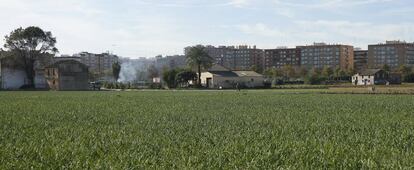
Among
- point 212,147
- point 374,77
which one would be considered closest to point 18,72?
point 374,77

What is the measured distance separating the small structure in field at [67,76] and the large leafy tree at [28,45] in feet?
12.8

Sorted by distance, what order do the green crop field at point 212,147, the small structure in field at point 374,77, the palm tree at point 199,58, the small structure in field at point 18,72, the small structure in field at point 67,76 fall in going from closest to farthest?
the green crop field at point 212,147
the small structure in field at point 18,72
the small structure in field at point 67,76
the palm tree at point 199,58
the small structure in field at point 374,77

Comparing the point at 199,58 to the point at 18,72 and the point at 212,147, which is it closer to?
the point at 18,72

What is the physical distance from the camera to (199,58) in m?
126

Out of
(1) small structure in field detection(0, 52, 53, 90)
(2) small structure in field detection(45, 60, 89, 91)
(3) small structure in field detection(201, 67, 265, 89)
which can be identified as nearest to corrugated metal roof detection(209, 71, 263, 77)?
(3) small structure in field detection(201, 67, 265, 89)

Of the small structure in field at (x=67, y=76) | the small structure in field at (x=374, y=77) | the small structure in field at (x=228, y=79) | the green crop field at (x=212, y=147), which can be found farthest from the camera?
the small structure in field at (x=374, y=77)

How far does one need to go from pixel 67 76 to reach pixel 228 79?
3716 centimetres

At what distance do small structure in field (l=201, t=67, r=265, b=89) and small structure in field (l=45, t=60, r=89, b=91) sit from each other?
28830 mm

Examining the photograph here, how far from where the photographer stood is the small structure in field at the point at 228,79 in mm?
124438

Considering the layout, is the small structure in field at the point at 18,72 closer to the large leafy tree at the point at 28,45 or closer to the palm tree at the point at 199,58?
the large leafy tree at the point at 28,45

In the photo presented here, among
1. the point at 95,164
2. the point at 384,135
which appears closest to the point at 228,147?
the point at 95,164

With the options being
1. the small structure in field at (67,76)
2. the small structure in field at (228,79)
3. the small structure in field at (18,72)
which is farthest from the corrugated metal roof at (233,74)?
the small structure in field at (18,72)

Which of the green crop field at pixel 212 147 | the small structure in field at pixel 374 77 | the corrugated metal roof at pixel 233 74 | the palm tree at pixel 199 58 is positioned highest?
the palm tree at pixel 199 58

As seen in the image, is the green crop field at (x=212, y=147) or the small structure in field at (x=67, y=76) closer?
the green crop field at (x=212, y=147)
